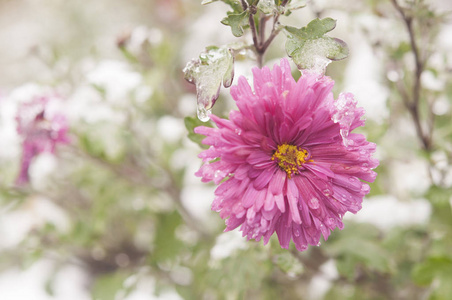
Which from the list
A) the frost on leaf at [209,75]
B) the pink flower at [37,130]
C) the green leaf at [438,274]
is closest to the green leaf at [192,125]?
the frost on leaf at [209,75]

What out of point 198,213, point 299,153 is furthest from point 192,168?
point 299,153

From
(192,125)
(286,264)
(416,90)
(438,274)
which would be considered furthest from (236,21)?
(438,274)

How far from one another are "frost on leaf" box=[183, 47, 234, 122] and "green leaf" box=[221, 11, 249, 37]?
0.03 metres

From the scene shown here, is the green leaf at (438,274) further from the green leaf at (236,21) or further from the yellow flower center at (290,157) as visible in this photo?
the green leaf at (236,21)

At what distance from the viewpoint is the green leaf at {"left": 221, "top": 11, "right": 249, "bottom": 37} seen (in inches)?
16.1

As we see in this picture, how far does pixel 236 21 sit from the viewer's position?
412 millimetres

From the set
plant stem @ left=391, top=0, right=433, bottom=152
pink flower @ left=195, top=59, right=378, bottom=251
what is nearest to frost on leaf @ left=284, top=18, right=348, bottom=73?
pink flower @ left=195, top=59, right=378, bottom=251

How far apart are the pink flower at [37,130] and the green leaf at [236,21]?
1.48ft

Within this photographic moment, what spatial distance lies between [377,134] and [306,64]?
11.2 inches

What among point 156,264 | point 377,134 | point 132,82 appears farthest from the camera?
point 156,264

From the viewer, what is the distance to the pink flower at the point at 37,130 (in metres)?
0.72

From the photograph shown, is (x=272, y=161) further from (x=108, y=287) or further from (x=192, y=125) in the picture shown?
(x=108, y=287)

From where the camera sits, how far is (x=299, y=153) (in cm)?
45

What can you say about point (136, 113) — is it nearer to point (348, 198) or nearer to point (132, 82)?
point (132, 82)
